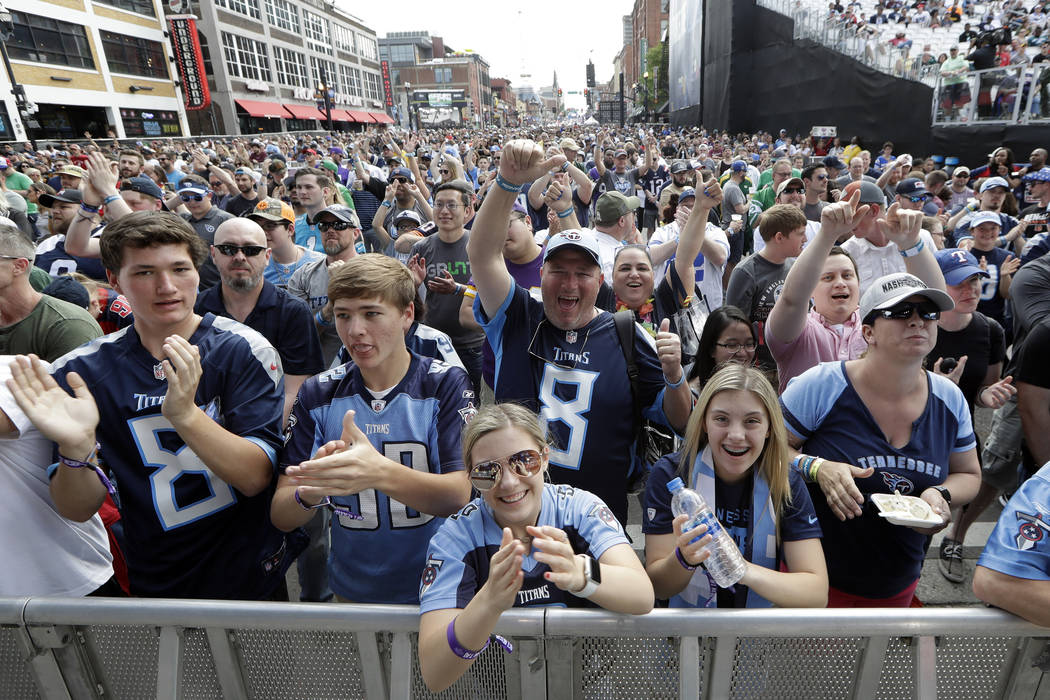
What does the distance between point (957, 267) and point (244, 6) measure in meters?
60.0

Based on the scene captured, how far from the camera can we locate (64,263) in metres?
4.76

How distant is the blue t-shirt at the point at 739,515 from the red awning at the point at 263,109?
5385 centimetres

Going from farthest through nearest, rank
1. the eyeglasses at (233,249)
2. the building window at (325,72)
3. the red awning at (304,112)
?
the building window at (325,72) → the red awning at (304,112) → the eyeglasses at (233,249)

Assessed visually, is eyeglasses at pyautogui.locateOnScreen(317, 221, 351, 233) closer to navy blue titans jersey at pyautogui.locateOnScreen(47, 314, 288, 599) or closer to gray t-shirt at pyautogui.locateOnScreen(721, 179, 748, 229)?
navy blue titans jersey at pyautogui.locateOnScreen(47, 314, 288, 599)

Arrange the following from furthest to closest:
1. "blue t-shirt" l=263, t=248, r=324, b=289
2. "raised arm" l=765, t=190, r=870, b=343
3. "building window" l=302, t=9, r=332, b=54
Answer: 1. "building window" l=302, t=9, r=332, b=54
2. "blue t-shirt" l=263, t=248, r=324, b=289
3. "raised arm" l=765, t=190, r=870, b=343

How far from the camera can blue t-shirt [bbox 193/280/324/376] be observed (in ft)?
10.5

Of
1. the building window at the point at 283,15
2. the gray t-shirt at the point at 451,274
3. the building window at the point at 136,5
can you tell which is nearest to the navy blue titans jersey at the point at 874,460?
the gray t-shirt at the point at 451,274

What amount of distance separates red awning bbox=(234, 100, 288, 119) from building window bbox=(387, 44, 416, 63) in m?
80.8

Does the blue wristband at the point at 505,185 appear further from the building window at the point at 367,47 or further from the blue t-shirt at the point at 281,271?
the building window at the point at 367,47

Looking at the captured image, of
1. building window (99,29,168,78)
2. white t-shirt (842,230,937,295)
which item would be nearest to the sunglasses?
white t-shirt (842,230,937,295)

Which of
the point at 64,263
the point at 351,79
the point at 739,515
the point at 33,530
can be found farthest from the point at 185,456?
the point at 351,79

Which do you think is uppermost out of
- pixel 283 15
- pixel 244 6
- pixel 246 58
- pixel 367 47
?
pixel 367 47

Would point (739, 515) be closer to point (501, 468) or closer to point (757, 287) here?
point (501, 468)

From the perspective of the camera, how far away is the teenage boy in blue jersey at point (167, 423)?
1.90 m
